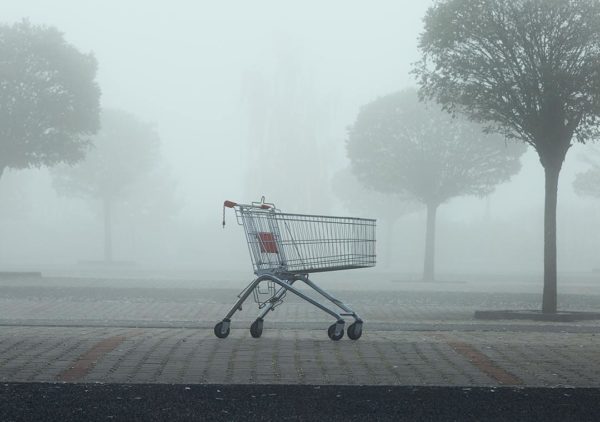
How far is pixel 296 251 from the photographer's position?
34.2 ft

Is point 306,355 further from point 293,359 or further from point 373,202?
point 373,202

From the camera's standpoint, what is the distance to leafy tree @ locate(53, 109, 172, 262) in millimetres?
50688

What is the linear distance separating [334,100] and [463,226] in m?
14.3

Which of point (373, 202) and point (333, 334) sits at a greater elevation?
point (373, 202)

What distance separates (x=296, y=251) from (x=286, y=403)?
354 cm

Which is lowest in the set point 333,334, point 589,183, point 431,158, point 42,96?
point 333,334

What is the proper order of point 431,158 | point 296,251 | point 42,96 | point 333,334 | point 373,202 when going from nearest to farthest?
point 333,334 → point 296,251 → point 42,96 → point 431,158 → point 373,202

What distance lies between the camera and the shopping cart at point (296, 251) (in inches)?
404

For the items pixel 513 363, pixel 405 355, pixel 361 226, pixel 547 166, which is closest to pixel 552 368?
pixel 513 363

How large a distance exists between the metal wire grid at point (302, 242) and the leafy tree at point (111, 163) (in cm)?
4014

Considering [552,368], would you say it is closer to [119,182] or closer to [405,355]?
[405,355]

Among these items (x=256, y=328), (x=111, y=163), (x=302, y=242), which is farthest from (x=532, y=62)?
(x=111, y=163)

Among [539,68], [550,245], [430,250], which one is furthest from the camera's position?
[430,250]

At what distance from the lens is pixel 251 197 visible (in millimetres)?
67688
